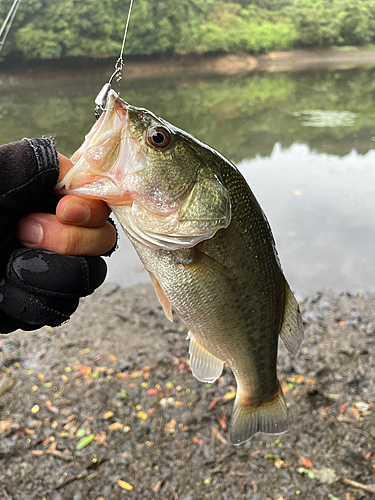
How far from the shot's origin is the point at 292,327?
1.84 m

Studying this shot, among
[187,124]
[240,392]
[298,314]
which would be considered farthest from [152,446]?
[187,124]

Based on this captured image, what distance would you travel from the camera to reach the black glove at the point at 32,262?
138cm

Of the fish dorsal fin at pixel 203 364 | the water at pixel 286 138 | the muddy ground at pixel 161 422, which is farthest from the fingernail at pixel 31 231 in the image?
the muddy ground at pixel 161 422

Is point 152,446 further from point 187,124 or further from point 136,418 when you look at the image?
point 187,124

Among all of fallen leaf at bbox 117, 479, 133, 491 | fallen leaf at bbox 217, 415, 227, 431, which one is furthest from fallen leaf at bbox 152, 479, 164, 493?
fallen leaf at bbox 217, 415, 227, 431

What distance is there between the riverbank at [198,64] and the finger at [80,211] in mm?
28405

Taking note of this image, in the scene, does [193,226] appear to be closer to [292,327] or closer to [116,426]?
[292,327]

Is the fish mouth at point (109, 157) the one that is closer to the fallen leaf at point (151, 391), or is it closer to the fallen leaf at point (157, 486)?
the fallen leaf at point (157, 486)

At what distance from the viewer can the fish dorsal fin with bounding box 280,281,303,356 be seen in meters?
1.82

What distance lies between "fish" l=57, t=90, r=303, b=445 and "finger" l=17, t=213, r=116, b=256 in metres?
0.15

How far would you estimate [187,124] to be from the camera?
16.0m

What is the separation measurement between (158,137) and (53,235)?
1.93 feet

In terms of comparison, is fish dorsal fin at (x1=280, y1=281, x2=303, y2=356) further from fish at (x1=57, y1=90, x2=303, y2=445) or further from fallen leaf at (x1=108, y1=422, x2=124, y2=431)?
fallen leaf at (x1=108, y1=422, x2=124, y2=431)

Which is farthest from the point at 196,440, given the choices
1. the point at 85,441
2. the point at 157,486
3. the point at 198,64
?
the point at 198,64
